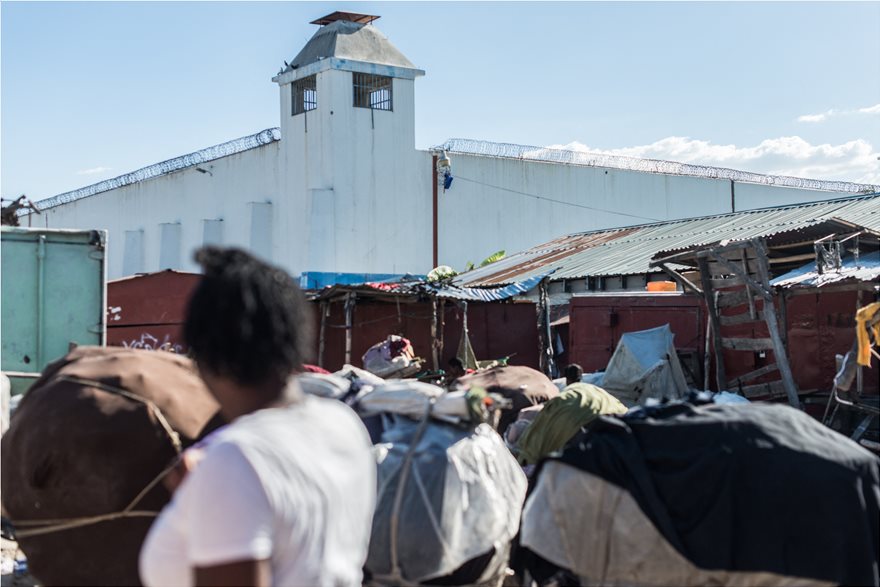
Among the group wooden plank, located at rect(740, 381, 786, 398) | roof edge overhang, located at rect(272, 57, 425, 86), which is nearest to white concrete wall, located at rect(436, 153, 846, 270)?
roof edge overhang, located at rect(272, 57, 425, 86)

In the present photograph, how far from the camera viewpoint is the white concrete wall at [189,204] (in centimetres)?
3869

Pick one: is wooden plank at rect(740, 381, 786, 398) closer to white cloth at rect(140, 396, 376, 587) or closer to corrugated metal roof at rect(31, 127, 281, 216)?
white cloth at rect(140, 396, 376, 587)

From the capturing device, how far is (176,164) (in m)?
42.0

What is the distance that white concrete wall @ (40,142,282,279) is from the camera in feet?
127

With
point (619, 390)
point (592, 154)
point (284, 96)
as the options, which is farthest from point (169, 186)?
point (619, 390)

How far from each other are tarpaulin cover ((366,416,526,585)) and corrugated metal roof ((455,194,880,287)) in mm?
13490

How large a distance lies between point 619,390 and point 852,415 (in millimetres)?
3701

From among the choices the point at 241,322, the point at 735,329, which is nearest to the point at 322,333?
the point at 735,329

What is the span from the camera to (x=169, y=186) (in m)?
42.6

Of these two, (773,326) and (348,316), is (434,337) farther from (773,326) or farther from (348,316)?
(773,326)

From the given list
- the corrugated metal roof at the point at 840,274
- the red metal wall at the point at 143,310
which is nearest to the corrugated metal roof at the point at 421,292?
the red metal wall at the point at 143,310

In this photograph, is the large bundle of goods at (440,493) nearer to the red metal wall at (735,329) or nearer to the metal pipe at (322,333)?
the red metal wall at (735,329)

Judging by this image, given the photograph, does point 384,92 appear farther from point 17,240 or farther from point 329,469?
point 329,469

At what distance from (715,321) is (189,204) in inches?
1291
